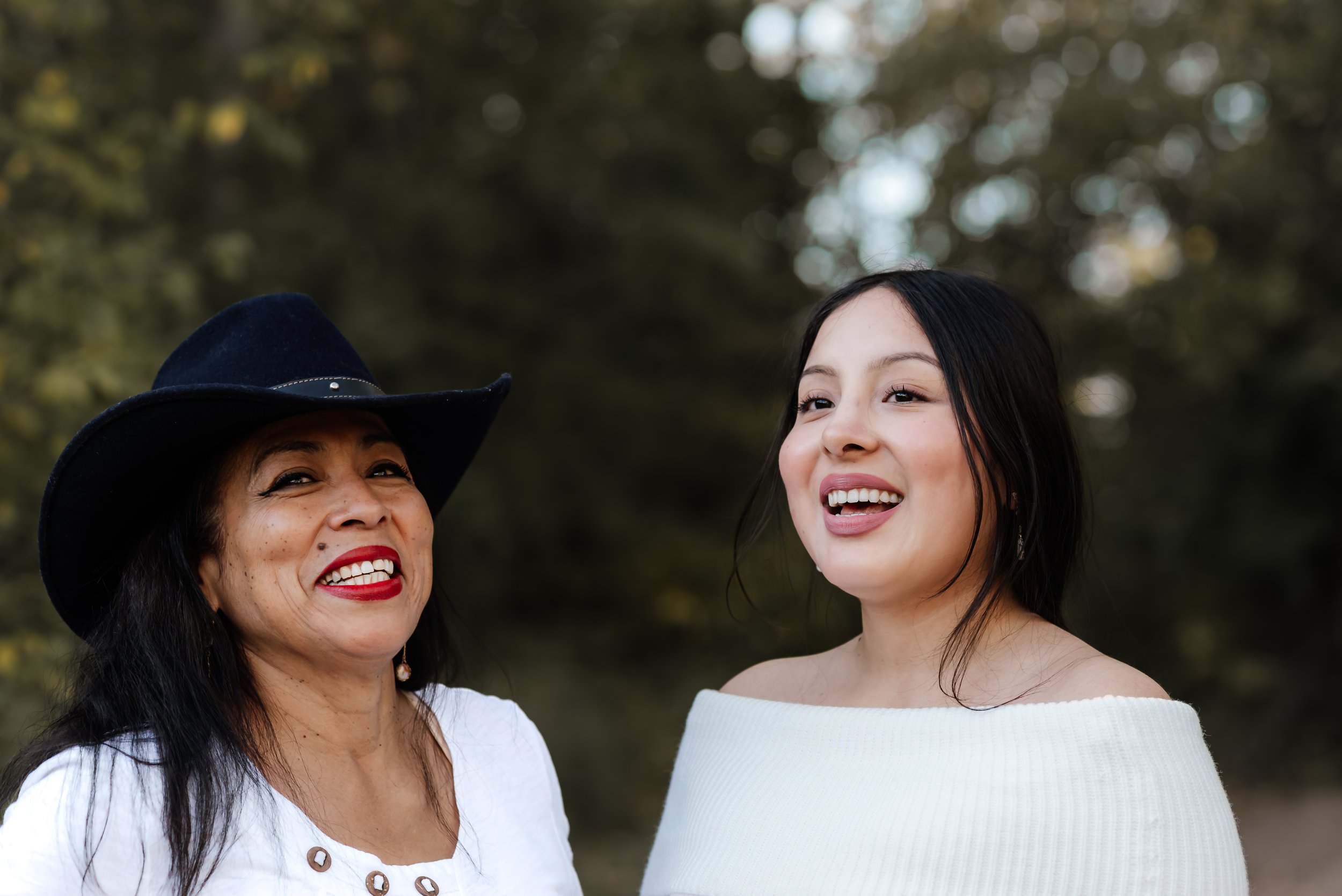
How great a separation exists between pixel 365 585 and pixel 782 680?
3.49 feet

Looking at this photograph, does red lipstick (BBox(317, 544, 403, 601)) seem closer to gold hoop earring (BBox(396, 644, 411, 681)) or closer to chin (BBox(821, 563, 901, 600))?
gold hoop earring (BBox(396, 644, 411, 681))

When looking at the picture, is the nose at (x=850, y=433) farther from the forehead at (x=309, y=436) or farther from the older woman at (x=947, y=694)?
the forehead at (x=309, y=436)

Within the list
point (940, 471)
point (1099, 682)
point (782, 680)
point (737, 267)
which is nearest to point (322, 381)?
point (940, 471)

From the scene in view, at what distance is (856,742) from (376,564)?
3.30 ft

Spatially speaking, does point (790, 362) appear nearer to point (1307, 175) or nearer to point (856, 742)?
point (856, 742)

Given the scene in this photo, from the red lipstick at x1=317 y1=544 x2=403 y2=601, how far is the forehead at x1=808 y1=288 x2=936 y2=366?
0.95 metres

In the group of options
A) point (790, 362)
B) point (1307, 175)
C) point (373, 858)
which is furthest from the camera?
point (1307, 175)

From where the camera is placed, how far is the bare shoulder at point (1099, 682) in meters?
2.25

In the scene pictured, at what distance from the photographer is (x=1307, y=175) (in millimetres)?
8617

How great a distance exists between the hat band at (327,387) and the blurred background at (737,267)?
3955mm

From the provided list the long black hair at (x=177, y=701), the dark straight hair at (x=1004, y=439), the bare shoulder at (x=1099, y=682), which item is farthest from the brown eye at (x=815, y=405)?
the long black hair at (x=177, y=701)

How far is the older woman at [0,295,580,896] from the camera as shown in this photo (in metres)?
1.98

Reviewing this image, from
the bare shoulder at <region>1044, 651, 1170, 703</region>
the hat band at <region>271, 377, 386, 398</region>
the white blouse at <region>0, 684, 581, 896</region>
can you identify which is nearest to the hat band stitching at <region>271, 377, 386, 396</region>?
the hat band at <region>271, 377, 386, 398</region>

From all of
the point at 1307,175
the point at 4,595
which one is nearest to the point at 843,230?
the point at 1307,175
